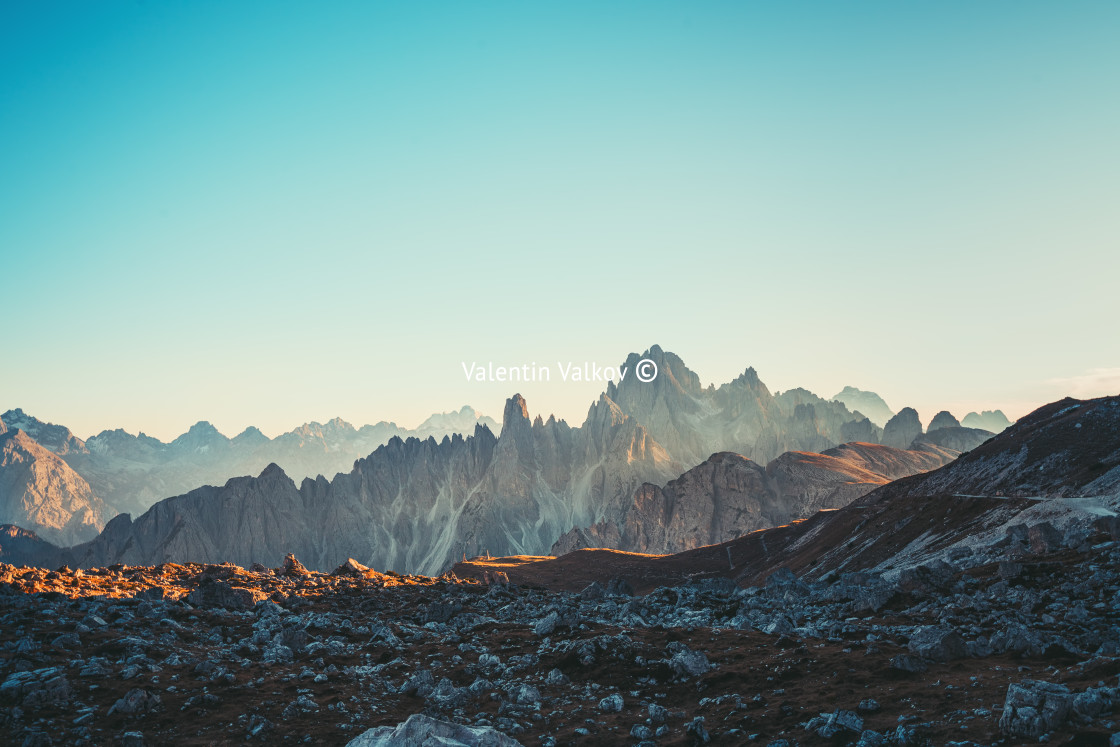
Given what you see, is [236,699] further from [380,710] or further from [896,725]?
[896,725]

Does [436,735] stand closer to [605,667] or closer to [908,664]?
[605,667]

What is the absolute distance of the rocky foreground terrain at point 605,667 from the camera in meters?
29.9

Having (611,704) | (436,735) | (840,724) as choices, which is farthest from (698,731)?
(436,735)

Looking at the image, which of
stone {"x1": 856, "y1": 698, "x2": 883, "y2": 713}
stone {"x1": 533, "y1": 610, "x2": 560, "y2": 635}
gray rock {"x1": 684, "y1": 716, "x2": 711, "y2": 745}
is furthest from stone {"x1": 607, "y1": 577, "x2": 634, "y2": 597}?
stone {"x1": 856, "y1": 698, "x2": 883, "y2": 713}

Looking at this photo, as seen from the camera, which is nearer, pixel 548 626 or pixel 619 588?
pixel 548 626

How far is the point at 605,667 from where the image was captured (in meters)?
47.3

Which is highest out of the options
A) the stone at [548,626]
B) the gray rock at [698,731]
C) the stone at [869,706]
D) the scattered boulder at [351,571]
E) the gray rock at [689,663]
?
the stone at [869,706]

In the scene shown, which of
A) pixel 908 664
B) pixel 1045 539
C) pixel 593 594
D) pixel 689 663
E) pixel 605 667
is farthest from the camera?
pixel 593 594

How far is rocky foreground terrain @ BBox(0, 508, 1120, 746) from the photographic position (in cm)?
2994

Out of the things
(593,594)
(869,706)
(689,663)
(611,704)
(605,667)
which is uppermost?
(869,706)

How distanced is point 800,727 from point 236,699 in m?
32.6

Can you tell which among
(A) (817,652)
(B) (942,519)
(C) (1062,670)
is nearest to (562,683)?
(A) (817,652)

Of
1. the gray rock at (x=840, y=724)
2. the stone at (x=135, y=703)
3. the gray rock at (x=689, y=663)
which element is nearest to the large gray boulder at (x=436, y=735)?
the gray rock at (x=840, y=724)

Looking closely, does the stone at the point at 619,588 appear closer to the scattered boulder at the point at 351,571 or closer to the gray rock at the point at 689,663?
the scattered boulder at the point at 351,571
